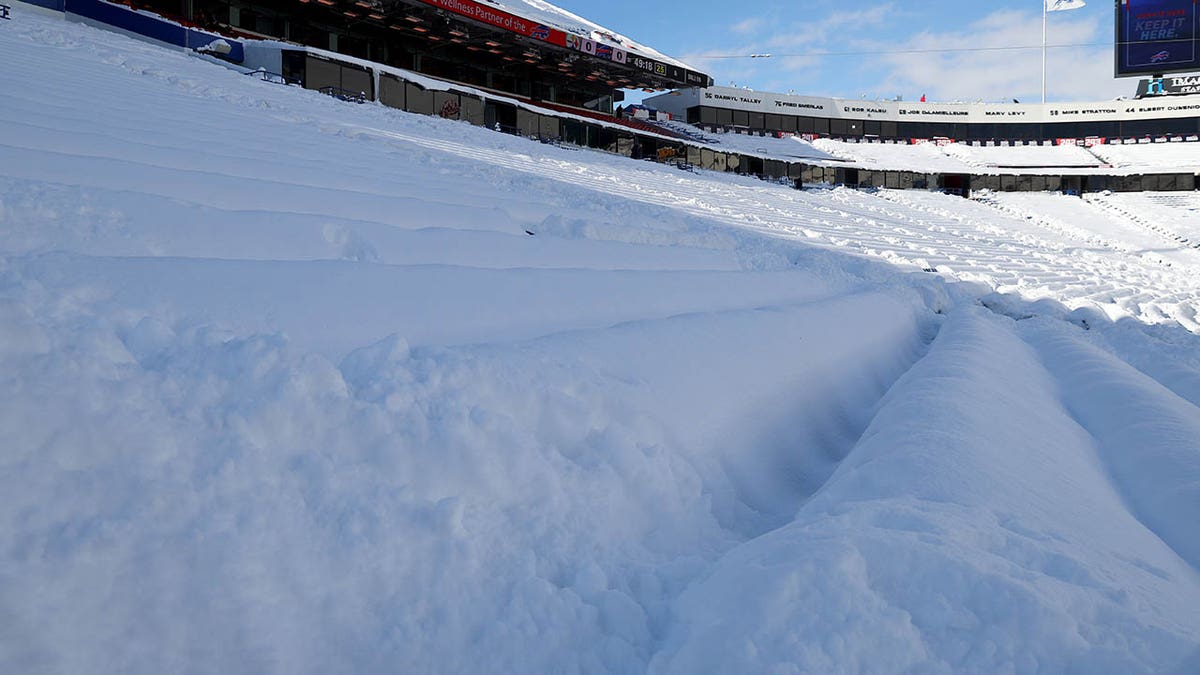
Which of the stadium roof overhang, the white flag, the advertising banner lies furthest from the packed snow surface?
the white flag

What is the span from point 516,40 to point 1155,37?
37.4 metres

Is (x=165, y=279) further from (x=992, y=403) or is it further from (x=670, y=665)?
(x=992, y=403)

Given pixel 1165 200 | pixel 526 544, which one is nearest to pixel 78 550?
pixel 526 544

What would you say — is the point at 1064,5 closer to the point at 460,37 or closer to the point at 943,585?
the point at 460,37

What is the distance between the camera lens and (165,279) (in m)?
2.33

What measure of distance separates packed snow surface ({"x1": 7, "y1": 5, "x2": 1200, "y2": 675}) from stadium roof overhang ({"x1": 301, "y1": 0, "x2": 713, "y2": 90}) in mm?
26549

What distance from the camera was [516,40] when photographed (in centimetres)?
3166

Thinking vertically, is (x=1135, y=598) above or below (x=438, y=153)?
below

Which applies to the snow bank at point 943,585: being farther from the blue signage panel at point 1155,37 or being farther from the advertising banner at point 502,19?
the blue signage panel at point 1155,37

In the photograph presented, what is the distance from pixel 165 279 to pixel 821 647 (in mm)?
2240

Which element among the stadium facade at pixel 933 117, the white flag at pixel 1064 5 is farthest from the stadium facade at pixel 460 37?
the white flag at pixel 1064 5

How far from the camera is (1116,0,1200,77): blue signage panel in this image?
132 feet

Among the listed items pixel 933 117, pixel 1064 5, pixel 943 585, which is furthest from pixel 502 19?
pixel 1064 5

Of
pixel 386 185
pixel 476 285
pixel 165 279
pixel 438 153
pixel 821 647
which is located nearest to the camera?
pixel 821 647
